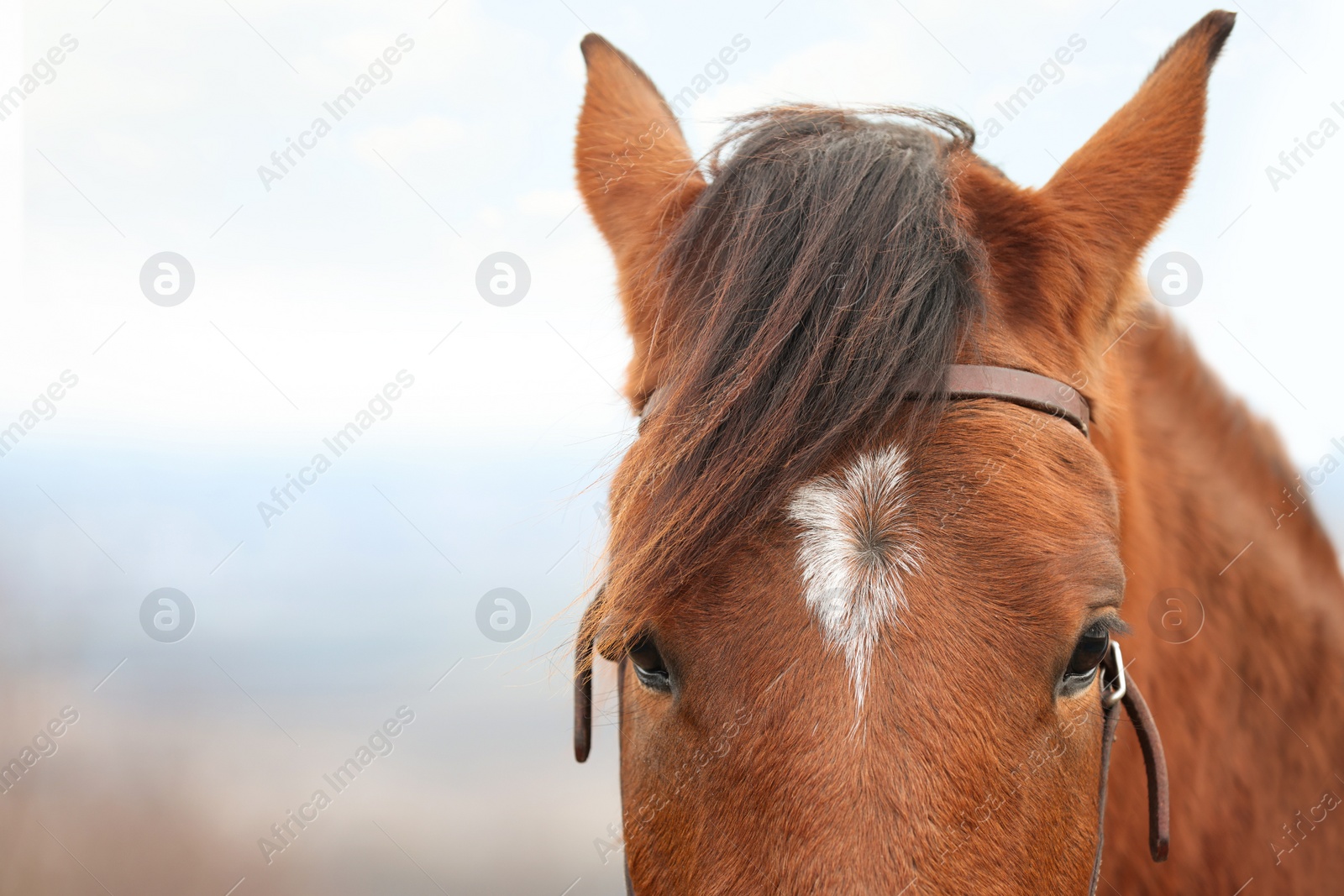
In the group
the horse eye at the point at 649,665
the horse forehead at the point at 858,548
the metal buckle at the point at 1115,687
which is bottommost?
the horse eye at the point at 649,665

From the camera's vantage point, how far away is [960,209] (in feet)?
6.52

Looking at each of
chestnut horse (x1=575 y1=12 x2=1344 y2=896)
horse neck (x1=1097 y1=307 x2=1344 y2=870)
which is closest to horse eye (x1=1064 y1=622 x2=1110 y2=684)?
chestnut horse (x1=575 y1=12 x2=1344 y2=896)

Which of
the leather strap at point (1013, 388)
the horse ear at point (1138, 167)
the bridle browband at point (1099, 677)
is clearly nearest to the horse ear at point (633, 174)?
the bridle browband at point (1099, 677)

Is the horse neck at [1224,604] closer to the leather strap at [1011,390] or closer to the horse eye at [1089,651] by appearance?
the leather strap at [1011,390]

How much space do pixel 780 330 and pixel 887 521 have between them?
453mm

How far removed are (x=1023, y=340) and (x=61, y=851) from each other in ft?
27.6

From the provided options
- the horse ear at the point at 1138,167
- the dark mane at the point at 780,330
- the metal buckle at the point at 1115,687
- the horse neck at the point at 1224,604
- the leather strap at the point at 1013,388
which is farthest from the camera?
the horse neck at the point at 1224,604

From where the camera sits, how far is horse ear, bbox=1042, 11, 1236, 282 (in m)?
2.08

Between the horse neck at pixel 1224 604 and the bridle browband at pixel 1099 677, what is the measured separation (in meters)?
0.31

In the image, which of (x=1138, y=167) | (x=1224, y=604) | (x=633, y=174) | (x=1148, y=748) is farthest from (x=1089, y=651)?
(x=633, y=174)

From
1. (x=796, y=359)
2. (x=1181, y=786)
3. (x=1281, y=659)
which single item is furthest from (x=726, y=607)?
(x=1281, y=659)

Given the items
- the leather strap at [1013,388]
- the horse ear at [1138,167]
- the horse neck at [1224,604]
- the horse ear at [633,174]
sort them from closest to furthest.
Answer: the leather strap at [1013,388], the horse ear at [1138,167], the horse ear at [633,174], the horse neck at [1224,604]

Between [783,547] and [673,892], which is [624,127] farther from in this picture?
[673,892]

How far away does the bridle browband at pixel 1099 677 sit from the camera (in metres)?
1.82
